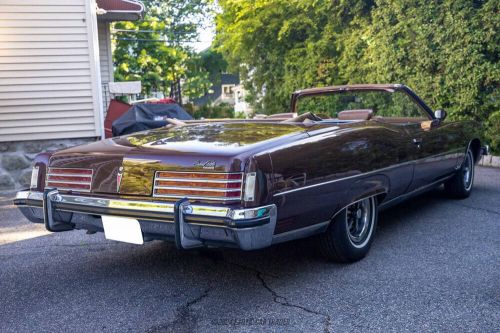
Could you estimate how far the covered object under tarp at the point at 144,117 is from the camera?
830 cm

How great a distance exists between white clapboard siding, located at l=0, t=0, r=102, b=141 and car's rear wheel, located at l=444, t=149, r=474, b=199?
5.75 meters

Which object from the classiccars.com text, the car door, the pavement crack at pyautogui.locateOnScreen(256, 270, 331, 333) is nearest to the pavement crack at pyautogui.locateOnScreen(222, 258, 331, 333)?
the pavement crack at pyautogui.locateOnScreen(256, 270, 331, 333)

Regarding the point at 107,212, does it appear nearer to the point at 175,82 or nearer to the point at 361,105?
the point at 361,105

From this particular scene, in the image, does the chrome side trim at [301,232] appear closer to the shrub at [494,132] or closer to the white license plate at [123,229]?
the white license plate at [123,229]

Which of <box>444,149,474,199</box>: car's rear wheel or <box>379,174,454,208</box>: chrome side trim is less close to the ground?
<box>379,174,454,208</box>: chrome side trim

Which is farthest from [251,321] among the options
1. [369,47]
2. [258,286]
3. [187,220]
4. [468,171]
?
[369,47]

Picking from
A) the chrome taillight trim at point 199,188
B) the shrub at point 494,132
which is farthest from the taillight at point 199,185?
the shrub at point 494,132

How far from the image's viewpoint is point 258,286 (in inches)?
130

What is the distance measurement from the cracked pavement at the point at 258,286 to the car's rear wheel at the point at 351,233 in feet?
0.33

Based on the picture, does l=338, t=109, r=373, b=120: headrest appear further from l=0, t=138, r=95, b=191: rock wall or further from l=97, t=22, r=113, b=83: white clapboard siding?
l=97, t=22, r=113, b=83: white clapboard siding

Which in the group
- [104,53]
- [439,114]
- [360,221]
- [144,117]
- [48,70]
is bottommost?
[360,221]

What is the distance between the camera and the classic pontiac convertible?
280cm

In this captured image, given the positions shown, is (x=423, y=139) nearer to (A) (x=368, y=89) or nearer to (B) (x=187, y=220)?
(A) (x=368, y=89)

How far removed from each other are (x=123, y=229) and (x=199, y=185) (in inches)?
23.1
